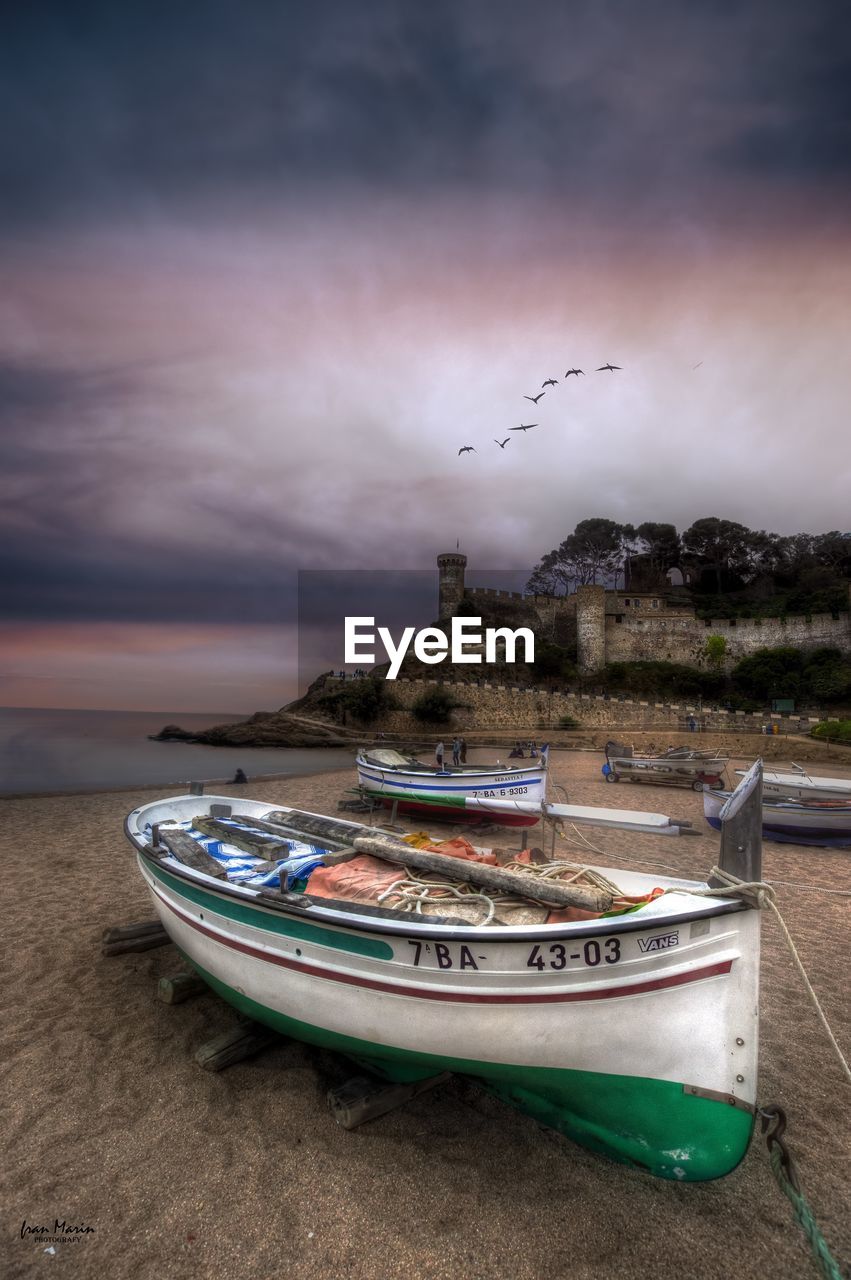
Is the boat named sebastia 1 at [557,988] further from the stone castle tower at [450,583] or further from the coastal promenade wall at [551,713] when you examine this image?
the stone castle tower at [450,583]

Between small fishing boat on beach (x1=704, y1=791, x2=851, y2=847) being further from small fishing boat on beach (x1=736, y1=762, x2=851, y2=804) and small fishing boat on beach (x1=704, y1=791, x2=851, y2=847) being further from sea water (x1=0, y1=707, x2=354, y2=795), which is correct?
sea water (x1=0, y1=707, x2=354, y2=795)

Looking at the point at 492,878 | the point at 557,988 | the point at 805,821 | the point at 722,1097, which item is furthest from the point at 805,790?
the point at 557,988

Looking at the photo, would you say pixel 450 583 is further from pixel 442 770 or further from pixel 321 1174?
pixel 321 1174

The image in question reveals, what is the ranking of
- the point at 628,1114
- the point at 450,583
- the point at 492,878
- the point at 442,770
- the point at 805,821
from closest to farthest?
the point at 628,1114
the point at 492,878
the point at 805,821
the point at 442,770
the point at 450,583

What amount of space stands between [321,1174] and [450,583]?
5303cm

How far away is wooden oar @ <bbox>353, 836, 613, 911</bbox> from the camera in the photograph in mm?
3463

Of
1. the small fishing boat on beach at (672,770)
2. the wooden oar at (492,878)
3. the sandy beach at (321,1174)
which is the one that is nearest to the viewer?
the sandy beach at (321,1174)

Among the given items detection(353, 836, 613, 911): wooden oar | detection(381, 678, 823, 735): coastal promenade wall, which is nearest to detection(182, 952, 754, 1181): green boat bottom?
detection(353, 836, 613, 911): wooden oar

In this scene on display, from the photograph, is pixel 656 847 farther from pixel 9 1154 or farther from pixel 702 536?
pixel 702 536

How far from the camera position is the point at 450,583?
5559 cm

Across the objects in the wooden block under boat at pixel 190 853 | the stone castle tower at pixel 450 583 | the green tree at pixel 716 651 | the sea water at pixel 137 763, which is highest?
the stone castle tower at pixel 450 583

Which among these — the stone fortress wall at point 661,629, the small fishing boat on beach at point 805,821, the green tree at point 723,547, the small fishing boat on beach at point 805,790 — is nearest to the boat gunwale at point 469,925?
the small fishing boat on beach at point 805,821

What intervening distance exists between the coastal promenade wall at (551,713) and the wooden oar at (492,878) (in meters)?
30.2

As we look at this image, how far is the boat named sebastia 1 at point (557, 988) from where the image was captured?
3035 millimetres
